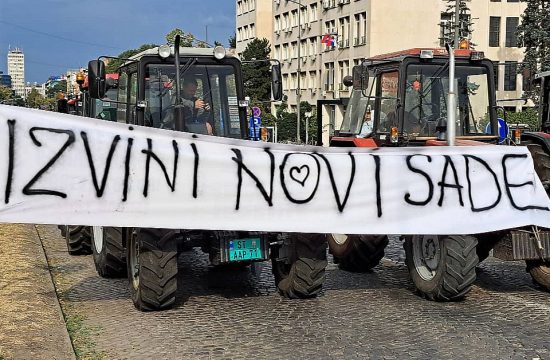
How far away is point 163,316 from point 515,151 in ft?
12.9

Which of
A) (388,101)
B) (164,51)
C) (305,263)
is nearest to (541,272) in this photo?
(305,263)

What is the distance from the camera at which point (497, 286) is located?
9.19 m

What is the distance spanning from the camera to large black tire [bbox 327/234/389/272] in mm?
9930

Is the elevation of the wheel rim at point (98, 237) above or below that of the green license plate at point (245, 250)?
below

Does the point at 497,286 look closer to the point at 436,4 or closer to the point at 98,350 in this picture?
the point at 98,350

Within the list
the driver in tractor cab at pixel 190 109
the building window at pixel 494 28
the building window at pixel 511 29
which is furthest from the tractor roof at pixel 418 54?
the building window at pixel 511 29

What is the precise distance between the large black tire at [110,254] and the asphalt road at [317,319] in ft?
0.44

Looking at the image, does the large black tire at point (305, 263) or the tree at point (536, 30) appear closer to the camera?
the large black tire at point (305, 263)

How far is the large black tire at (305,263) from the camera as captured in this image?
26.6 feet

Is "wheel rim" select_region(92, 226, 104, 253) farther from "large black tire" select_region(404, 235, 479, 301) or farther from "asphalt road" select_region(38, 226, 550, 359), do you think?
"large black tire" select_region(404, 235, 479, 301)

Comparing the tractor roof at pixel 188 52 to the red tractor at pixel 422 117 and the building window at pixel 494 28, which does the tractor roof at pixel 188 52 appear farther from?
the building window at pixel 494 28

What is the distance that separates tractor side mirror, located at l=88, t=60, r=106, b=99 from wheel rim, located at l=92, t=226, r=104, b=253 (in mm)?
1893

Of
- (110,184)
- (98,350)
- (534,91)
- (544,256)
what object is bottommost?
(98,350)

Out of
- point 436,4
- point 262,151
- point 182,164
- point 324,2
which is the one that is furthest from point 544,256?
point 324,2
